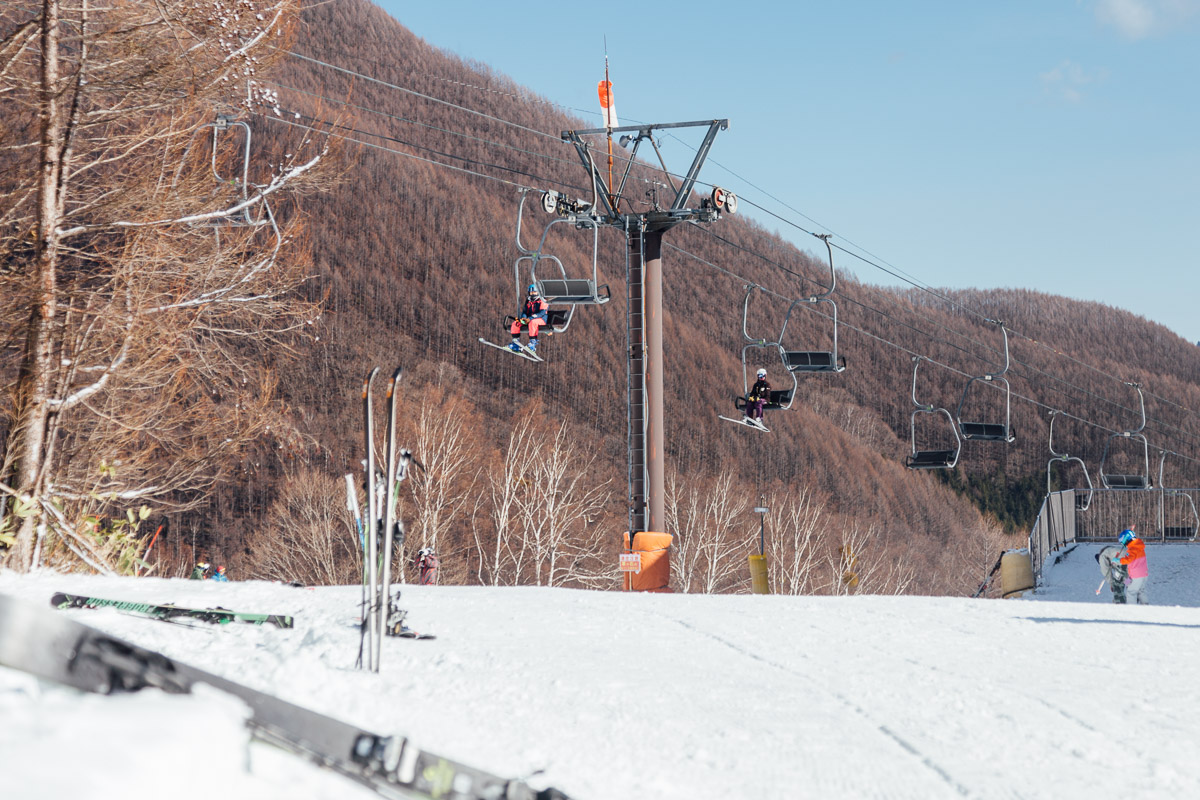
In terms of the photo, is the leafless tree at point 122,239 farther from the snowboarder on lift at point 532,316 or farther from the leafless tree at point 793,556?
the leafless tree at point 793,556

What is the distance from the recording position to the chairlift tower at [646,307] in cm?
1642

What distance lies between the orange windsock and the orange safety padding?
298 inches

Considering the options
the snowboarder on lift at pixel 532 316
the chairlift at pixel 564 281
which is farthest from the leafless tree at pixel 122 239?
the snowboarder on lift at pixel 532 316

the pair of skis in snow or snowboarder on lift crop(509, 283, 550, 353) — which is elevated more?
snowboarder on lift crop(509, 283, 550, 353)

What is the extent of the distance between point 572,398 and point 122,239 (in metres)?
101

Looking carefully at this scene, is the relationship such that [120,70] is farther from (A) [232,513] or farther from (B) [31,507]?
(A) [232,513]

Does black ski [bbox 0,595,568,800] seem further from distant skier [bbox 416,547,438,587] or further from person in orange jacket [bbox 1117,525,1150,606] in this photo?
distant skier [bbox 416,547,438,587]

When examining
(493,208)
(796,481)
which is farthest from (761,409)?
(493,208)

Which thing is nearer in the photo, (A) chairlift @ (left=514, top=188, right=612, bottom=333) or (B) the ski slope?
(B) the ski slope

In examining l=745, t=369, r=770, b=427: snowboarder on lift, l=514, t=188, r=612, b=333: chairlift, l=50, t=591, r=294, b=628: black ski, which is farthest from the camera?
l=745, t=369, r=770, b=427: snowboarder on lift

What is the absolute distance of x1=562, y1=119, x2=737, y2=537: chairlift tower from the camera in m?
16.4

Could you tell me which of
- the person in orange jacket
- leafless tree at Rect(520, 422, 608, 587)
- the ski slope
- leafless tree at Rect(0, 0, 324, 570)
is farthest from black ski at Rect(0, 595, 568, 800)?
leafless tree at Rect(520, 422, 608, 587)

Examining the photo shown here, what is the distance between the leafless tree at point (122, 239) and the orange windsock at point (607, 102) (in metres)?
7.16

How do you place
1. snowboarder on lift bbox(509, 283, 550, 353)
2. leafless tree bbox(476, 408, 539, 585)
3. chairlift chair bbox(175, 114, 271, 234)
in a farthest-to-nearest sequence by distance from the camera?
leafless tree bbox(476, 408, 539, 585) < snowboarder on lift bbox(509, 283, 550, 353) < chairlift chair bbox(175, 114, 271, 234)
